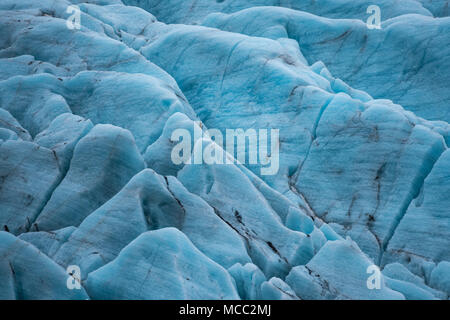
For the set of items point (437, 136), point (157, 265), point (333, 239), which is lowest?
point (333, 239)

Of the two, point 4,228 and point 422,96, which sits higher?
point 422,96

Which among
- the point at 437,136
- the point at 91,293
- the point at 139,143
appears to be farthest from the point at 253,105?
the point at 91,293

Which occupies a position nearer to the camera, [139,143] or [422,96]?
[139,143]

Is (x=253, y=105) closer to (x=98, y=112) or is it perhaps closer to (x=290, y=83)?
(x=290, y=83)

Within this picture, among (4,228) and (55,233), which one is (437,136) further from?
(4,228)

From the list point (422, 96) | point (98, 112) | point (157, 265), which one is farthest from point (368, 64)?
point (157, 265)
